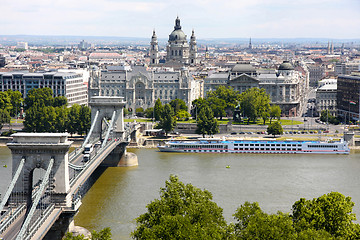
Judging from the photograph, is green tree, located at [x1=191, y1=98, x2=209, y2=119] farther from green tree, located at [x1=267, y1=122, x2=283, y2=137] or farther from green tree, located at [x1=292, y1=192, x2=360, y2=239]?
green tree, located at [x1=292, y1=192, x2=360, y2=239]

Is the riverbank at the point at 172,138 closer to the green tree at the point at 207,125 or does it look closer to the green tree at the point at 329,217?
the green tree at the point at 207,125

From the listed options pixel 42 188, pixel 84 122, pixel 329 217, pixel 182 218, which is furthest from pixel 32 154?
pixel 84 122

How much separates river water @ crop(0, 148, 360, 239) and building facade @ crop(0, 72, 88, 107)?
94.8 feet

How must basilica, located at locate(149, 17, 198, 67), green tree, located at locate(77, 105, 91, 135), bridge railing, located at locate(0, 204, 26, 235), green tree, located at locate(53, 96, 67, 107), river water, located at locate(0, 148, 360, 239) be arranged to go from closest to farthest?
bridge railing, located at locate(0, 204, 26, 235) → river water, located at locate(0, 148, 360, 239) → green tree, located at locate(77, 105, 91, 135) → green tree, located at locate(53, 96, 67, 107) → basilica, located at locate(149, 17, 198, 67)

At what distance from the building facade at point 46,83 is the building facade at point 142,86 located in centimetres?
297

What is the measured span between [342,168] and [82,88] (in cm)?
5347

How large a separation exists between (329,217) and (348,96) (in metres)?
62.6

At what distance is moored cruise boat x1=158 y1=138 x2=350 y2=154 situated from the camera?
214 feet

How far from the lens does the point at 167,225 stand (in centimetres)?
2812

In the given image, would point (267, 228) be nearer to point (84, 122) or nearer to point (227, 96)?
point (84, 122)

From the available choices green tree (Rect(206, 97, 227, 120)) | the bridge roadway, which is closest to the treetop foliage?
the bridge roadway

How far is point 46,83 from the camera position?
95.0m

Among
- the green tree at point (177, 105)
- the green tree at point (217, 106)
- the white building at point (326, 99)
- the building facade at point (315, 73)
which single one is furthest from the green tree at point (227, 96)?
the building facade at point (315, 73)

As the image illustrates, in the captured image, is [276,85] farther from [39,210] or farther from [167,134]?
[39,210]
